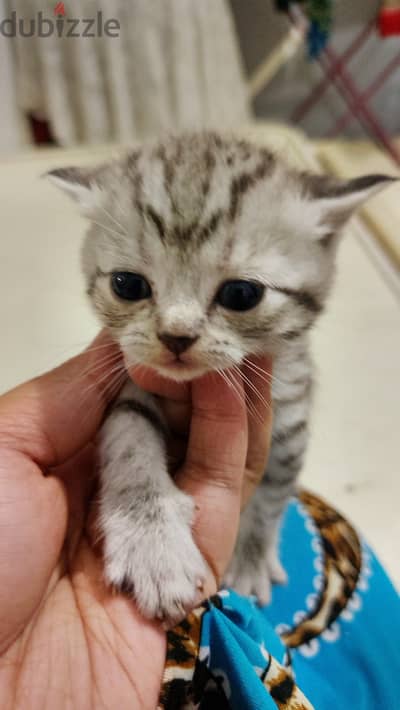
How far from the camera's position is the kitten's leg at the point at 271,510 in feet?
3.26

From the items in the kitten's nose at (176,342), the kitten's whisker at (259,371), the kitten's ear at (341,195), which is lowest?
the kitten's whisker at (259,371)

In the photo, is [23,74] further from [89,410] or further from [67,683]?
[67,683]

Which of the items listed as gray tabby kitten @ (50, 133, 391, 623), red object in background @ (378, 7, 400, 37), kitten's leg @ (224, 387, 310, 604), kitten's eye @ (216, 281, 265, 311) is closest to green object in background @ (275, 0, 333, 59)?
red object in background @ (378, 7, 400, 37)

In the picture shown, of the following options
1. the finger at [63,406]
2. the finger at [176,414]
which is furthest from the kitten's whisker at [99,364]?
the finger at [176,414]

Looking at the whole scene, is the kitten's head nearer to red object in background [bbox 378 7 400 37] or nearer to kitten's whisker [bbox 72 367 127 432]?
kitten's whisker [bbox 72 367 127 432]

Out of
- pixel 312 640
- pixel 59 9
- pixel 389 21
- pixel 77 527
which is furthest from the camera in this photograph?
pixel 389 21

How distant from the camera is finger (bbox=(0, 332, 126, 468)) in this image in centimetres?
86

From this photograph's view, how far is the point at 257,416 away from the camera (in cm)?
88

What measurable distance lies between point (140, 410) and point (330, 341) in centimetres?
101

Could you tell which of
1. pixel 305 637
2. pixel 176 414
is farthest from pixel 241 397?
pixel 305 637

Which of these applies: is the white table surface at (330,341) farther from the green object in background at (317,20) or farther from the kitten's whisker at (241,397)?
the green object in background at (317,20)

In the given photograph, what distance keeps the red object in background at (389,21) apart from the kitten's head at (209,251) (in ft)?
7.75

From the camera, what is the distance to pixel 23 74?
2602 mm

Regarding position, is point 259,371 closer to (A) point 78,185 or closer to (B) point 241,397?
(B) point 241,397
